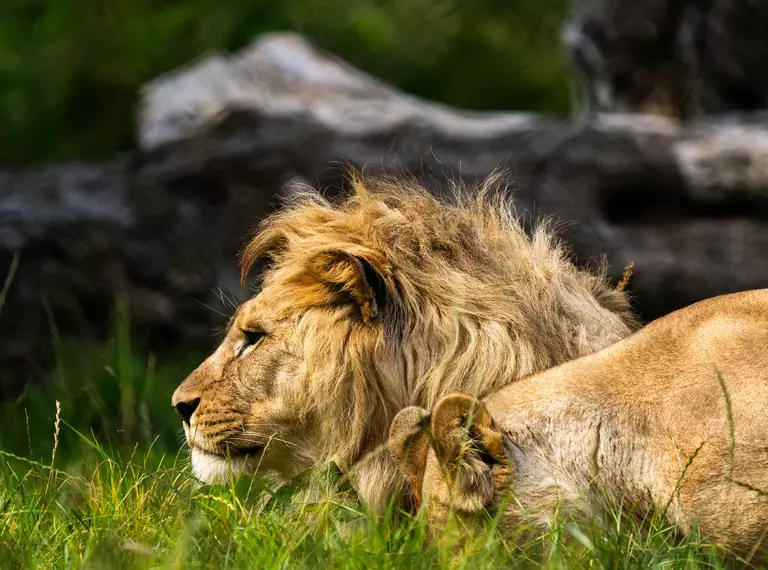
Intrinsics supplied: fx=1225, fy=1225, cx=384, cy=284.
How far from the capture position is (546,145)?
5.65 meters

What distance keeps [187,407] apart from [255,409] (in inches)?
9.9

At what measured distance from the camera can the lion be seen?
89.7 inches

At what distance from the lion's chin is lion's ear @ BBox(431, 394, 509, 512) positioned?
0.76 metres

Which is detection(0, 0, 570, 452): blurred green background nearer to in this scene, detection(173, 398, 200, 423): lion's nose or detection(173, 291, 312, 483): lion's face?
detection(173, 398, 200, 423): lion's nose

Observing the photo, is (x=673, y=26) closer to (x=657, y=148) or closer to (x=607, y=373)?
(x=657, y=148)

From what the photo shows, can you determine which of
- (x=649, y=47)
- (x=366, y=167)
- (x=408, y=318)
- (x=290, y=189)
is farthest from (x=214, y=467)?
(x=649, y=47)

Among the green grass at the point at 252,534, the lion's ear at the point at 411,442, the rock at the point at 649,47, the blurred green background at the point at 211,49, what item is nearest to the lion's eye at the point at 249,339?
the green grass at the point at 252,534

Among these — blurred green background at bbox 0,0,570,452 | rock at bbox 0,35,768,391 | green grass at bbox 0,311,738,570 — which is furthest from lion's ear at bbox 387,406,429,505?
blurred green background at bbox 0,0,570,452

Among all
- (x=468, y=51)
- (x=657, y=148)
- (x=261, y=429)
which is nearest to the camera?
(x=261, y=429)

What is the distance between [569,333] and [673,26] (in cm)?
311

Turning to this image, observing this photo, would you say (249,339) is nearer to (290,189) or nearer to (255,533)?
(255,533)

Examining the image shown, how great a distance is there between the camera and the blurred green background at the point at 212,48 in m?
10.6

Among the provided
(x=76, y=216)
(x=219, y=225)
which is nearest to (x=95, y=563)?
(x=219, y=225)

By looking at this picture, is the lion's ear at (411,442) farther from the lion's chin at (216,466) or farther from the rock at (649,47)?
the rock at (649,47)
